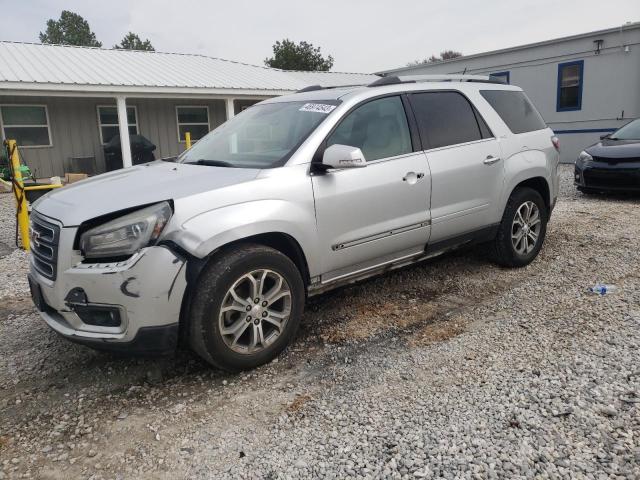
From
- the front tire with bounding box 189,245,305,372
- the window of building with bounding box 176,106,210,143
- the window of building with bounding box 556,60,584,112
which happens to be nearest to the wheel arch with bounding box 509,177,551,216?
the front tire with bounding box 189,245,305,372

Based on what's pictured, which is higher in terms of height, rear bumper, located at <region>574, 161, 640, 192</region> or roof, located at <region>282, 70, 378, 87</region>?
roof, located at <region>282, 70, 378, 87</region>

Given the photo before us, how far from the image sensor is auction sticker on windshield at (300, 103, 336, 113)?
3.74m

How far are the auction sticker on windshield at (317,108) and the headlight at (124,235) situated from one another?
1493 millimetres

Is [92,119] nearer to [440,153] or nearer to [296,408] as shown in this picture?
[440,153]

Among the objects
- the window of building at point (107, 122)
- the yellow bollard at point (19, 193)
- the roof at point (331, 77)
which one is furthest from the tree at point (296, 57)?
the yellow bollard at point (19, 193)

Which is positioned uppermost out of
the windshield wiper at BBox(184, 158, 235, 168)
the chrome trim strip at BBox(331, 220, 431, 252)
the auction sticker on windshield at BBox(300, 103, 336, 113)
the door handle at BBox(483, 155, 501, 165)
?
the auction sticker on windshield at BBox(300, 103, 336, 113)

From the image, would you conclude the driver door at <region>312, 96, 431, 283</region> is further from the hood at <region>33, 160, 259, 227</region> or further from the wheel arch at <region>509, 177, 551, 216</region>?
the wheel arch at <region>509, 177, 551, 216</region>

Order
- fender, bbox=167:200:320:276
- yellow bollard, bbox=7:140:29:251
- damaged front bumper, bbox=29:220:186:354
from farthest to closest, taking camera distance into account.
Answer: yellow bollard, bbox=7:140:29:251 < fender, bbox=167:200:320:276 < damaged front bumper, bbox=29:220:186:354

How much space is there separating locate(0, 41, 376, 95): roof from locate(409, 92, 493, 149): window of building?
11503mm

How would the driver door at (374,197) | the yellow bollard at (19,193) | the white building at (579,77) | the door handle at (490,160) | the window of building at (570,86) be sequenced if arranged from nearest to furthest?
1. the driver door at (374,197)
2. the door handle at (490,160)
3. the yellow bollard at (19,193)
4. the white building at (579,77)
5. the window of building at (570,86)

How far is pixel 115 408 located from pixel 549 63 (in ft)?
56.4

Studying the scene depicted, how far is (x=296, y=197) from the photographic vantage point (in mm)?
3307

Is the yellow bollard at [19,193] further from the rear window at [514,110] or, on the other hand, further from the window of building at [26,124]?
the window of building at [26,124]

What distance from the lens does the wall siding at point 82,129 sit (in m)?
14.5
